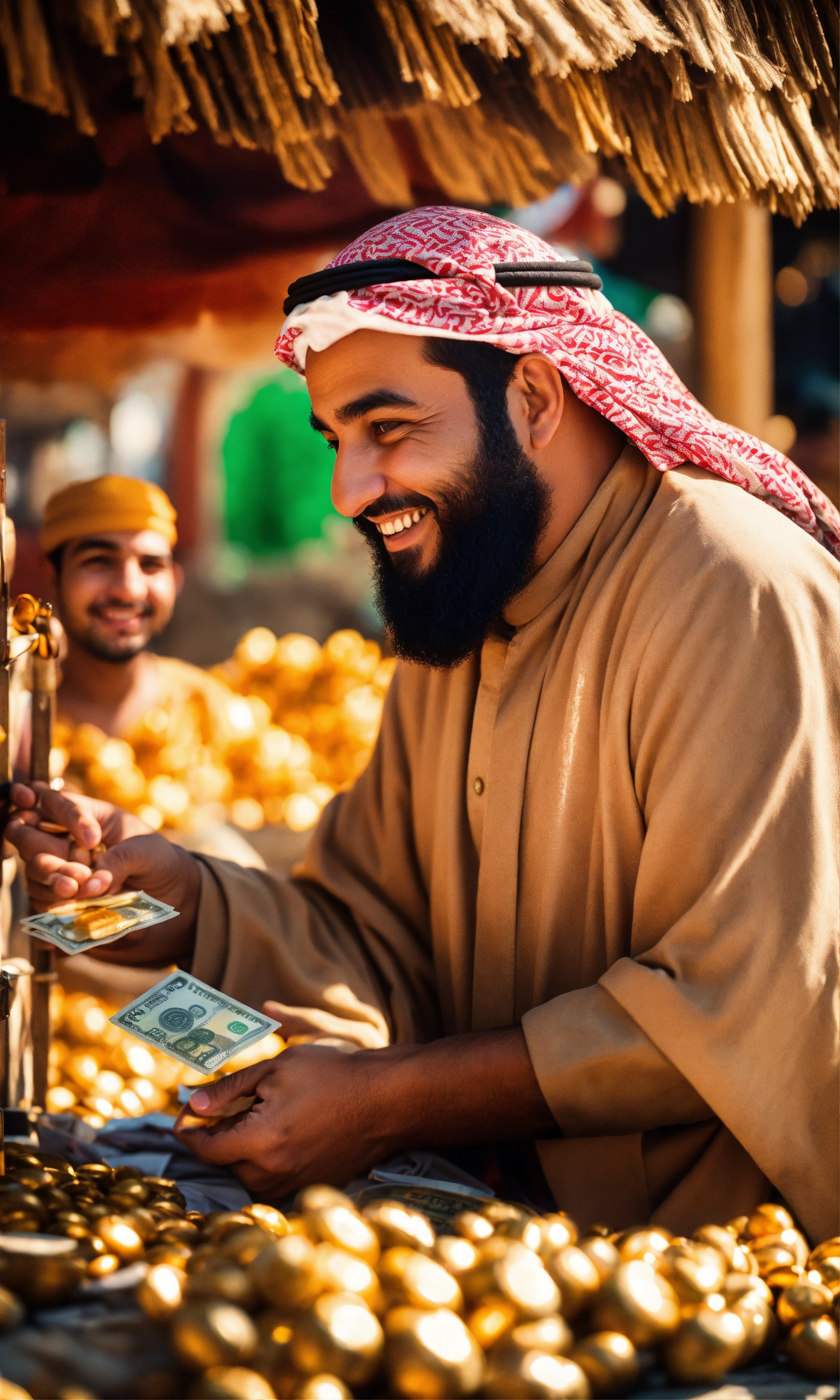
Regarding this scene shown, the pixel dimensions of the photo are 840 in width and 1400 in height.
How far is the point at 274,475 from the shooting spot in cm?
1274

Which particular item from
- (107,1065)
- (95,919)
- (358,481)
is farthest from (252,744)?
(358,481)

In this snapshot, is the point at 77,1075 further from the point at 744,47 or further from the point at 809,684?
the point at 744,47

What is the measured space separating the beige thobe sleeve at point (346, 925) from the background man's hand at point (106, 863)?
0.21 feet

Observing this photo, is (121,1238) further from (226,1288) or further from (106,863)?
(106,863)

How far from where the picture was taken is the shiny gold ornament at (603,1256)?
1450 millimetres

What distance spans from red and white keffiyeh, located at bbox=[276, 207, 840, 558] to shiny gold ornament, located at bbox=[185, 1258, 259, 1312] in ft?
4.80

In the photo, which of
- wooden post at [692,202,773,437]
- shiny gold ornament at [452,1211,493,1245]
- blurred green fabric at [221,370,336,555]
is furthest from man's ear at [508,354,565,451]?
blurred green fabric at [221,370,336,555]

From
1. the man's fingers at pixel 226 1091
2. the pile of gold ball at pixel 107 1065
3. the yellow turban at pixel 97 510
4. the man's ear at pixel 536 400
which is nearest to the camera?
the man's fingers at pixel 226 1091

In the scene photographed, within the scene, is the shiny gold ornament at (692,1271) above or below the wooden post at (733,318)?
below

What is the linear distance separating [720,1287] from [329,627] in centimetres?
652

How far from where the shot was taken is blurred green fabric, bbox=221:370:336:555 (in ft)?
41.3

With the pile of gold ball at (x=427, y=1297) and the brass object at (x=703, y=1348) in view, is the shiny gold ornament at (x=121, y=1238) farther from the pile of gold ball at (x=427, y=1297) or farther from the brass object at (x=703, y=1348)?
the brass object at (x=703, y=1348)

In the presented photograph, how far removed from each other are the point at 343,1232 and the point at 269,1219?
281mm

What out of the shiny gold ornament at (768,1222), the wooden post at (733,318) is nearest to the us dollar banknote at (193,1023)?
the shiny gold ornament at (768,1222)
